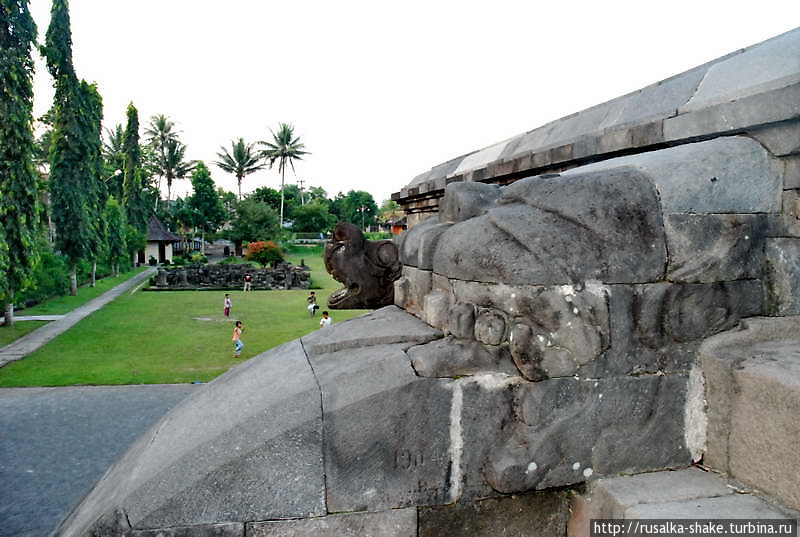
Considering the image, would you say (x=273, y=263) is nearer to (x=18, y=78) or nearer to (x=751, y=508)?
(x=18, y=78)

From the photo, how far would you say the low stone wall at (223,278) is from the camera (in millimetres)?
25109

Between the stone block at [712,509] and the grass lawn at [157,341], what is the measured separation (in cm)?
867

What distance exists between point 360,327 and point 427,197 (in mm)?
2468

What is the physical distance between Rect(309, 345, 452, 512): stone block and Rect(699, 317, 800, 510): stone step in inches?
41.4

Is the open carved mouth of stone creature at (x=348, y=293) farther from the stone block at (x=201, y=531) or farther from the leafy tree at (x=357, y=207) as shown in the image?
the leafy tree at (x=357, y=207)

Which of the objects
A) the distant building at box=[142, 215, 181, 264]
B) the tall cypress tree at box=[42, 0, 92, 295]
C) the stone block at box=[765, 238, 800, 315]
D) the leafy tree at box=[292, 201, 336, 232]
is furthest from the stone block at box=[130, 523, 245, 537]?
the leafy tree at box=[292, 201, 336, 232]

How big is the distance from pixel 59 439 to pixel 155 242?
3692cm

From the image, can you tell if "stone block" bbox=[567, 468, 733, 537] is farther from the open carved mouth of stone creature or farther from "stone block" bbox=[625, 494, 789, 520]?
the open carved mouth of stone creature

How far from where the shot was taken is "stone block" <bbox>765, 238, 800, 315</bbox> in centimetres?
206

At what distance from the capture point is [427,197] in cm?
478

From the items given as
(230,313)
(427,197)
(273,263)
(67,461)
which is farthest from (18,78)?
(273,263)

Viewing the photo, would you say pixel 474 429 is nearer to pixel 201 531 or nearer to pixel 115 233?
pixel 201 531

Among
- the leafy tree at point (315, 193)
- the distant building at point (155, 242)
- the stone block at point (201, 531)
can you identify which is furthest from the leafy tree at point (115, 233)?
the leafy tree at point (315, 193)

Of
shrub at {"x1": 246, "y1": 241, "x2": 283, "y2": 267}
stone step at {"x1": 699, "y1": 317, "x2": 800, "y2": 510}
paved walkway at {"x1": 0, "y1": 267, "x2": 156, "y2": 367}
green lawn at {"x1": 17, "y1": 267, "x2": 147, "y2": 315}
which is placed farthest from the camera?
shrub at {"x1": 246, "y1": 241, "x2": 283, "y2": 267}
